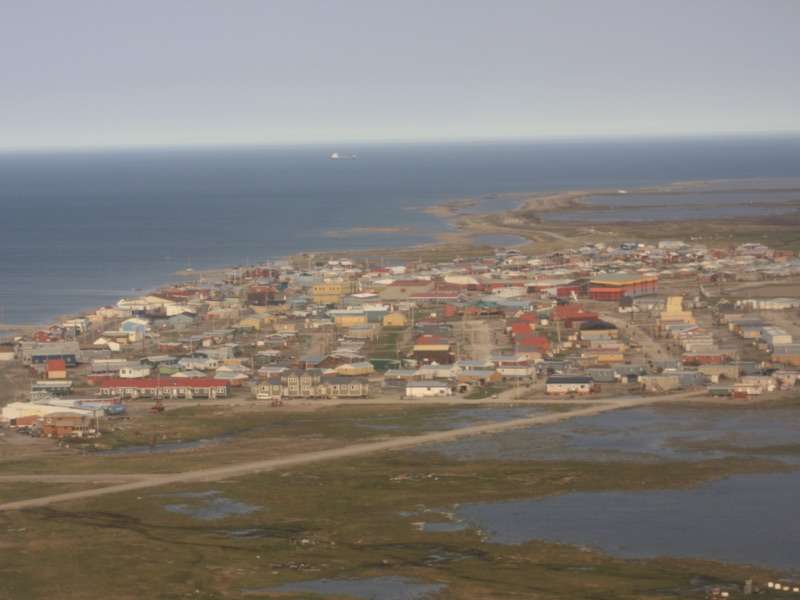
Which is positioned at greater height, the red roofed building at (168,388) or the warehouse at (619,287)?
the warehouse at (619,287)

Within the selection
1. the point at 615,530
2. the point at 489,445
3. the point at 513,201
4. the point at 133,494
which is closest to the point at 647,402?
the point at 489,445

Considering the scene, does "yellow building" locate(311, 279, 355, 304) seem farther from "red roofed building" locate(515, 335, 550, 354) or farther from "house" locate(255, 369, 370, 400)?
"house" locate(255, 369, 370, 400)

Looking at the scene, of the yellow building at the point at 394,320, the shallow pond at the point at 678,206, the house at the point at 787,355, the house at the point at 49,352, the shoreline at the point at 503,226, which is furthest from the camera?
the shallow pond at the point at 678,206

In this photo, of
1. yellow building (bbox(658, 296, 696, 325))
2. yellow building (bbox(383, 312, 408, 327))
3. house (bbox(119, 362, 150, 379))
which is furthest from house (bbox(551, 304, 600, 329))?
house (bbox(119, 362, 150, 379))

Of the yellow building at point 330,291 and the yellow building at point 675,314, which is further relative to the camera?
the yellow building at point 330,291

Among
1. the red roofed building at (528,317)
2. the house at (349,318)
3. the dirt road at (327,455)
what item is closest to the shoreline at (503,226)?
the house at (349,318)

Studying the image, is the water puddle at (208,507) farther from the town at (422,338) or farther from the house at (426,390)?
the house at (426,390)

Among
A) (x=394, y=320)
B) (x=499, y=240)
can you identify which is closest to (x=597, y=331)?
(x=394, y=320)

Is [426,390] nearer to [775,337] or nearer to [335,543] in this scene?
[775,337]
